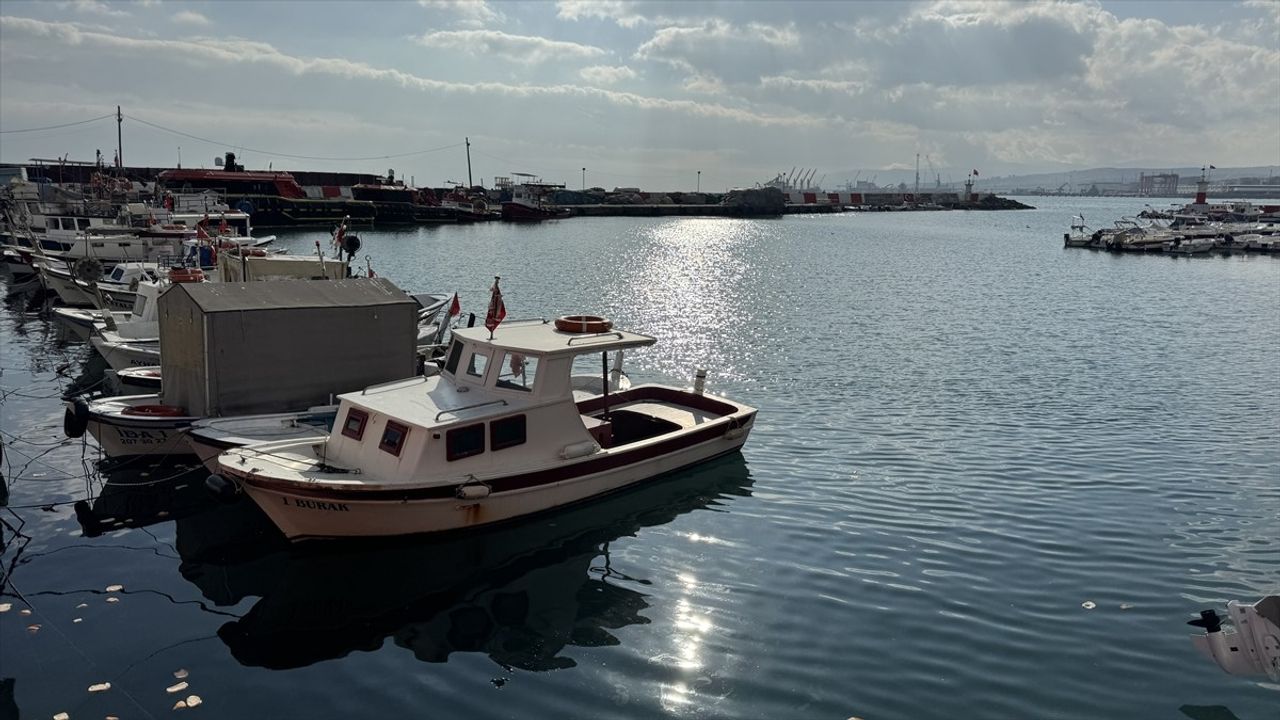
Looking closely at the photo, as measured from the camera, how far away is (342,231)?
90.9 feet

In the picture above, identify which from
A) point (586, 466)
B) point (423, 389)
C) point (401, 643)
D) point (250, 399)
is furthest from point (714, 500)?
point (250, 399)

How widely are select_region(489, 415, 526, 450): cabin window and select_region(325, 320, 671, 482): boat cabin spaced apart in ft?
0.06

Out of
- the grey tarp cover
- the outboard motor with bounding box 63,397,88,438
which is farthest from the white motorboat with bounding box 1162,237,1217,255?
the outboard motor with bounding box 63,397,88,438

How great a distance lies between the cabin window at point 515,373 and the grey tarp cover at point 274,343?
5.05m

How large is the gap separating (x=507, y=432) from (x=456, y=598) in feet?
11.1

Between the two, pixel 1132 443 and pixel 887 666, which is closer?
pixel 887 666

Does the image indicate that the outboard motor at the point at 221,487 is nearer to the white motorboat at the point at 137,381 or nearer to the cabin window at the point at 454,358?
the cabin window at the point at 454,358

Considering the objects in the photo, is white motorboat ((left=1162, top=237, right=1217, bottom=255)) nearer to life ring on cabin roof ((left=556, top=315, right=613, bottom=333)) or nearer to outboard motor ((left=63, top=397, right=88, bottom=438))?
life ring on cabin roof ((left=556, top=315, right=613, bottom=333))

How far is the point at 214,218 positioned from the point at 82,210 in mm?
16348

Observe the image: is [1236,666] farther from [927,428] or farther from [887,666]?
[927,428]

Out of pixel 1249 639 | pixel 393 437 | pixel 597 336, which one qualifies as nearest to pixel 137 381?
pixel 393 437

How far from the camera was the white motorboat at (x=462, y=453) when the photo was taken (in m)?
14.5

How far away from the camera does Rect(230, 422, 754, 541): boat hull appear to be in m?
14.3

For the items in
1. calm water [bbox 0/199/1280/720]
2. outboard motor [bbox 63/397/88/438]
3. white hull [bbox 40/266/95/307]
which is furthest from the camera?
white hull [bbox 40/266/95/307]
